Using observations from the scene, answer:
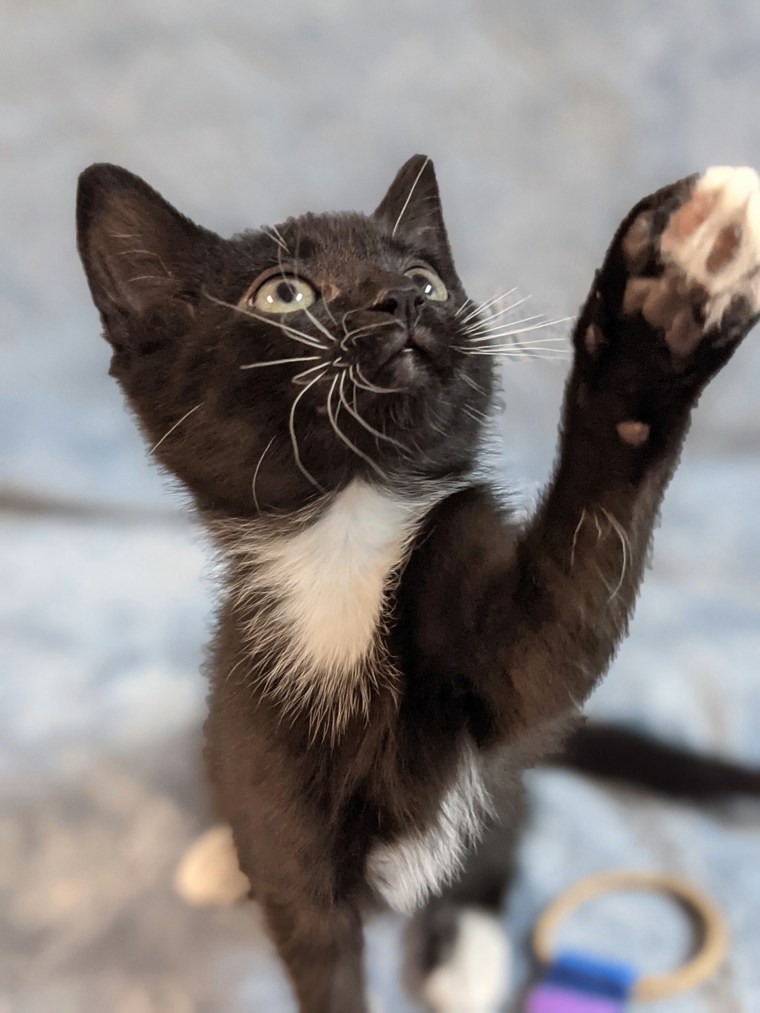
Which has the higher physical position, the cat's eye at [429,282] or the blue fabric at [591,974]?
the cat's eye at [429,282]

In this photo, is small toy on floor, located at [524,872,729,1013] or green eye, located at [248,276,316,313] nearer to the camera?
green eye, located at [248,276,316,313]

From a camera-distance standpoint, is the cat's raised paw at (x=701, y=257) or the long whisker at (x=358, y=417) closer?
the cat's raised paw at (x=701, y=257)

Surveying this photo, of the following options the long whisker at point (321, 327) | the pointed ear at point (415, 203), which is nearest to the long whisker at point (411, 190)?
the pointed ear at point (415, 203)

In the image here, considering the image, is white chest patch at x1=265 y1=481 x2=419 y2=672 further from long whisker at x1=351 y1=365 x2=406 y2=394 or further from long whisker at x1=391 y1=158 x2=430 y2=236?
long whisker at x1=391 y1=158 x2=430 y2=236

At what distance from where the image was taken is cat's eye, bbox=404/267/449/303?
82 centimetres

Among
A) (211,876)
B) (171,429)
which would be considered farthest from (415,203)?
(211,876)

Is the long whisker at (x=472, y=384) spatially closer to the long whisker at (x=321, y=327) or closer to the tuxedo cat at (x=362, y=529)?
the tuxedo cat at (x=362, y=529)

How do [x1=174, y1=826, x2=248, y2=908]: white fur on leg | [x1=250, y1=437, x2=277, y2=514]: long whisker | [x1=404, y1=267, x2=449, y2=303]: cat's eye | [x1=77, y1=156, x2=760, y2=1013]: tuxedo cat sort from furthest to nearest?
[x1=174, y1=826, x2=248, y2=908]: white fur on leg, [x1=404, y1=267, x2=449, y2=303]: cat's eye, [x1=250, y1=437, x2=277, y2=514]: long whisker, [x1=77, y1=156, x2=760, y2=1013]: tuxedo cat

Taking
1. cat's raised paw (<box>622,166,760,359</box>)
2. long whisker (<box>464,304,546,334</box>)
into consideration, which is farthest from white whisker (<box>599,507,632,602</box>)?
long whisker (<box>464,304,546,334</box>)

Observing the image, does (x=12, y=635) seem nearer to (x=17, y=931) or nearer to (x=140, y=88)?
(x=17, y=931)

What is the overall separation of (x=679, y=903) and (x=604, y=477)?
643mm

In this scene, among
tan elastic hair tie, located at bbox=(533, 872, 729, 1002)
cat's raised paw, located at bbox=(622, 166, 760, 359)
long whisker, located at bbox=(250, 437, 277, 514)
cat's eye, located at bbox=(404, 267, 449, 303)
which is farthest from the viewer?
tan elastic hair tie, located at bbox=(533, 872, 729, 1002)

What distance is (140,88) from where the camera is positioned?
143 centimetres

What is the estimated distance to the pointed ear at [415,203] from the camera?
91 centimetres
